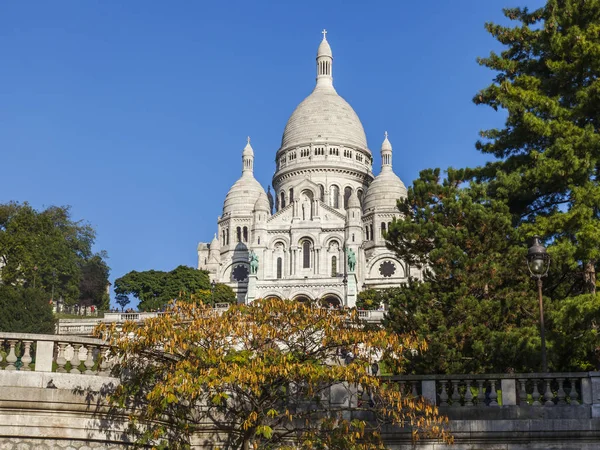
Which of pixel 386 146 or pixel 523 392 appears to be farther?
pixel 386 146

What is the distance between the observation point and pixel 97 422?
1388 cm

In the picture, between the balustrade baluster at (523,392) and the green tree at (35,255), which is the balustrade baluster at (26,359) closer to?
the balustrade baluster at (523,392)

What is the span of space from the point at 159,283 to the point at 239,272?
1841 centimetres

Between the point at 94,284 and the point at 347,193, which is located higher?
the point at 347,193

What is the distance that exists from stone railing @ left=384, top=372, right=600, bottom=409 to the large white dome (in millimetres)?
97117

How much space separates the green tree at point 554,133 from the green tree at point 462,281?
2.96ft

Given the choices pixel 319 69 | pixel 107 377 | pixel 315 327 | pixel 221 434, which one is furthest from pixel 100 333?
pixel 319 69

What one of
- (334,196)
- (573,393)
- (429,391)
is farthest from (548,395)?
(334,196)

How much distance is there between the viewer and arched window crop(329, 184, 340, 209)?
10826cm

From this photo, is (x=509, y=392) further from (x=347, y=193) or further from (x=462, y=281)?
(x=347, y=193)

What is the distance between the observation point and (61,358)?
1392cm

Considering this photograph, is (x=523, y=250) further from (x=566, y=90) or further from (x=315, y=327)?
(x=315, y=327)

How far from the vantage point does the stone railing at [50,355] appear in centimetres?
1363

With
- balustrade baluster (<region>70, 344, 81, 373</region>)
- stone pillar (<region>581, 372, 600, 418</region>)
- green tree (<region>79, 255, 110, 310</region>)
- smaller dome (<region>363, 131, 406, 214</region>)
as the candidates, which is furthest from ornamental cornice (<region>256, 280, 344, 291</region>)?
balustrade baluster (<region>70, 344, 81, 373</region>)
